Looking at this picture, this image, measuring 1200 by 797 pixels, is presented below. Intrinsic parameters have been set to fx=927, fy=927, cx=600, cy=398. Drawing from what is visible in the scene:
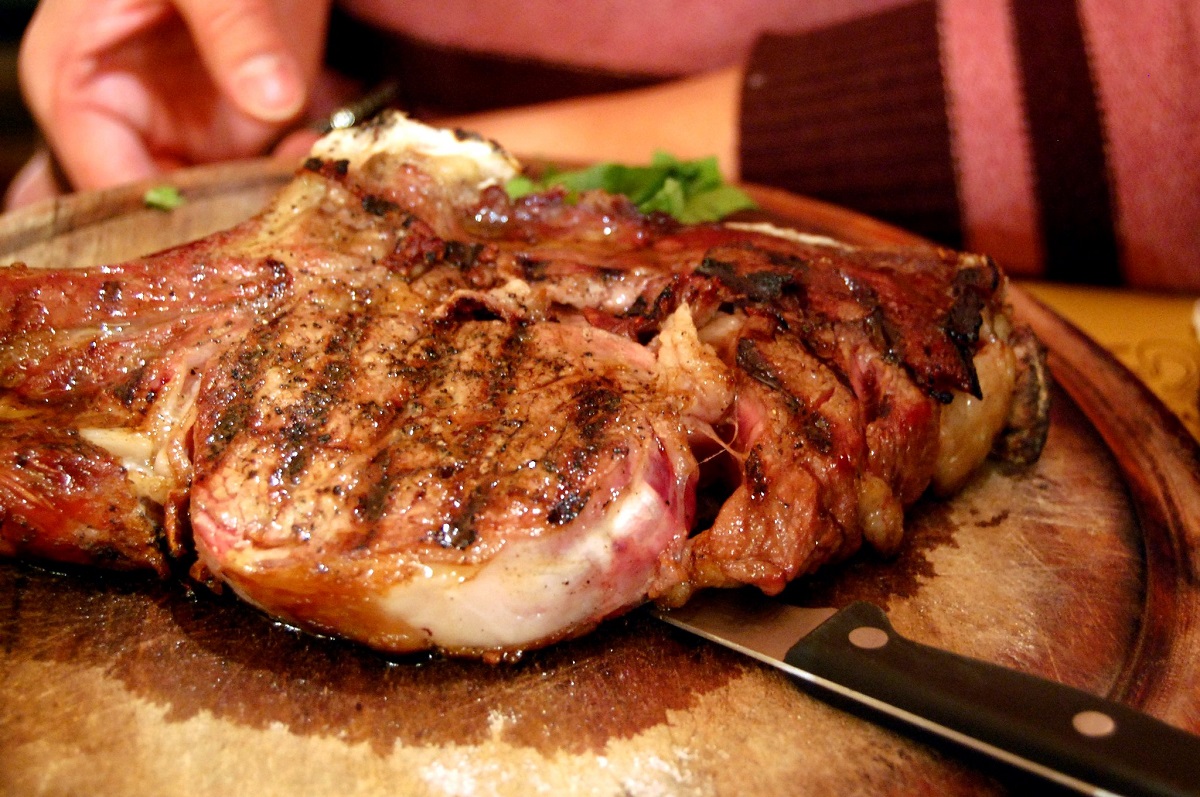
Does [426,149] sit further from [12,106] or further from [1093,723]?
[12,106]

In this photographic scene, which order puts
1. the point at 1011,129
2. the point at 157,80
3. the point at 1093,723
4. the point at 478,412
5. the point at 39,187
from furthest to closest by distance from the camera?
the point at 39,187, the point at 157,80, the point at 1011,129, the point at 478,412, the point at 1093,723

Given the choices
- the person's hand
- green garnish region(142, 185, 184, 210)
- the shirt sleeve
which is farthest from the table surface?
green garnish region(142, 185, 184, 210)

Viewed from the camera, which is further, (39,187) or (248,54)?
(39,187)

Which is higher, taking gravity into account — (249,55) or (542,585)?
(249,55)

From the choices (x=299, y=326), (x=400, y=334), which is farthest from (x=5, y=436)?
(x=400, y=334)

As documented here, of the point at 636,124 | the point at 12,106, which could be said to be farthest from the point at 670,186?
the point at 12,106

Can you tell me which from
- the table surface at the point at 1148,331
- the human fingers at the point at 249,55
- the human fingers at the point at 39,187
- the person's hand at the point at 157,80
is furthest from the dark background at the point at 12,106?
the table surface at the point at 1148,331
